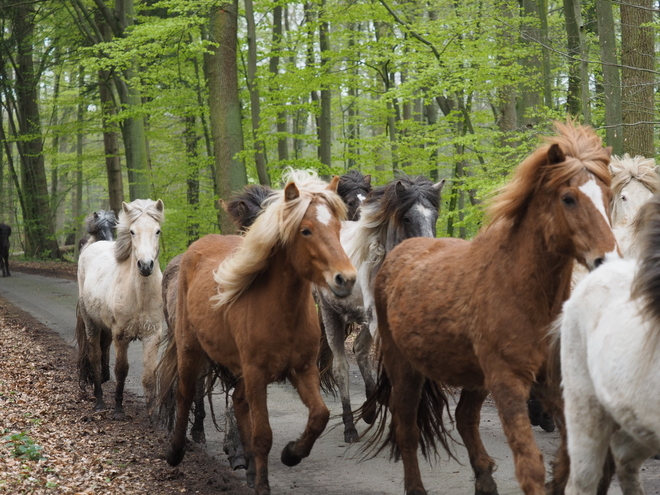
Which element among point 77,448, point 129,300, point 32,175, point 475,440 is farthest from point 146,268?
point 32,175

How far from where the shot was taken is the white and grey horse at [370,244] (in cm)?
773

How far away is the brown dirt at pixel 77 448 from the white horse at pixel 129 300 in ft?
1.30

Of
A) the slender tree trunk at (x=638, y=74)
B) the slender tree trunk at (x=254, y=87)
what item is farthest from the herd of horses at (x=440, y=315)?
the slender tree trunk at (x=254, y=87)

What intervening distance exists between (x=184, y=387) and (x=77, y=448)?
52.9 inches

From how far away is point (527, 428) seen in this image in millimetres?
4133

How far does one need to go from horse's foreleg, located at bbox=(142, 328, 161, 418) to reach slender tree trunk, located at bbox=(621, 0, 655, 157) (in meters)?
7.50

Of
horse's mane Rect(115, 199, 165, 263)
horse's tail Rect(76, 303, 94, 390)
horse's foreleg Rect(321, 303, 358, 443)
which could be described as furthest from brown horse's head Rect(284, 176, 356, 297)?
horse's tail Rect(76, 303, 94, 390)

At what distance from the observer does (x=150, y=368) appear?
8539 millimetres

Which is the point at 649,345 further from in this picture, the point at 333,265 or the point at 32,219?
the point at 32,219

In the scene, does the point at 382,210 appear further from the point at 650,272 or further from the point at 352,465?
the point at 650,272

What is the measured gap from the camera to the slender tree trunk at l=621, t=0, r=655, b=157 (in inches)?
435

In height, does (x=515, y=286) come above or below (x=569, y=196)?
below

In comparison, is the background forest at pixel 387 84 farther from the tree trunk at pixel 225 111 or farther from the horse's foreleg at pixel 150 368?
the horse's foreleg at pixel 150 368

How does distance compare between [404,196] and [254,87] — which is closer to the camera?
[404,196]
